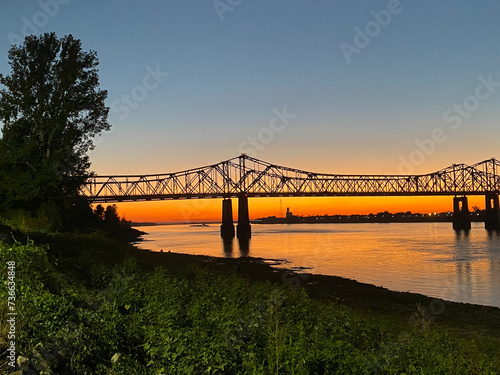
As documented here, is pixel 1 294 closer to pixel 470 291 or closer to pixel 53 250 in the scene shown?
pixel 53 250

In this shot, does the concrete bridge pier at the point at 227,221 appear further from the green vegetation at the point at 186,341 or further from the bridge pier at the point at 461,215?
the green vegetation at the point at 186,341

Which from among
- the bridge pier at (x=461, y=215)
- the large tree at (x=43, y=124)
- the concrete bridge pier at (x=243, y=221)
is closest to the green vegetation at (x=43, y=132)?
the large tree at (x=43, y=124)

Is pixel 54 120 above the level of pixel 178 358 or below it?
above

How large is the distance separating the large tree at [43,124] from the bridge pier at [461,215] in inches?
5871

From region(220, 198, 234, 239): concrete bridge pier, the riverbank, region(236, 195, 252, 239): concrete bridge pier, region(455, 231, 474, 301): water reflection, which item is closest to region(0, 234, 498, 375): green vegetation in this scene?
the riverbank

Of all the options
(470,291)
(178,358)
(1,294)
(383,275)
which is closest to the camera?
(178,358)

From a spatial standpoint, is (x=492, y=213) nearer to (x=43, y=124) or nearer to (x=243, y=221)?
(x=243, y=221)

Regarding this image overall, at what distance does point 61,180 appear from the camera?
3506 centimetres

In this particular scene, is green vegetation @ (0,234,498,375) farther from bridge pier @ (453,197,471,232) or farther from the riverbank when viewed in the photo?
bridge pier @ (453,197,471,232)

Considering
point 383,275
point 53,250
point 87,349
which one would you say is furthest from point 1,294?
point 383,275

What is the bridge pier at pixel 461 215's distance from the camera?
159 metres

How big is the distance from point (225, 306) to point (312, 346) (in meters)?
3.31

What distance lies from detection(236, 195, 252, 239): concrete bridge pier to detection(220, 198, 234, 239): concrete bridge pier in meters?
2.65

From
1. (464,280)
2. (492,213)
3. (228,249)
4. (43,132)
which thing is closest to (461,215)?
(492,213)
